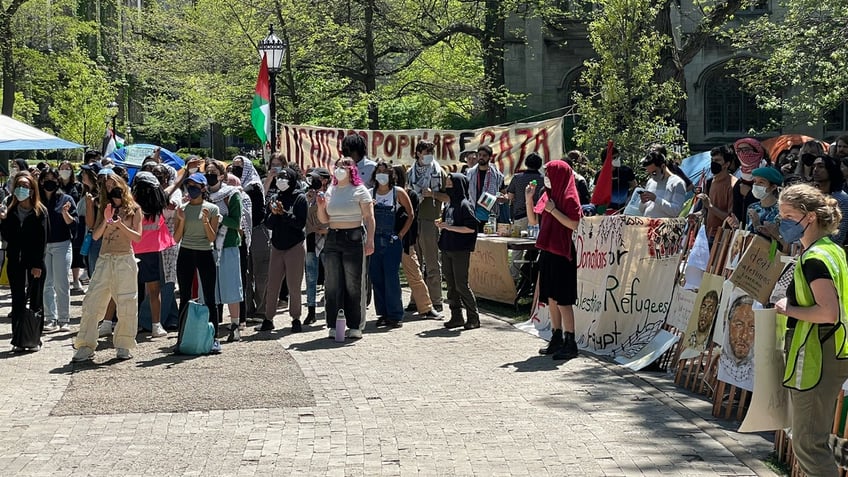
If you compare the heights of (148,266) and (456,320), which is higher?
Result: (148,266)

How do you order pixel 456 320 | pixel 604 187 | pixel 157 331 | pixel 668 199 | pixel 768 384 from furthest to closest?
pixel 604 187
pixel 456 320
pixel 157 331
pixel 668 199
pixel 768 384

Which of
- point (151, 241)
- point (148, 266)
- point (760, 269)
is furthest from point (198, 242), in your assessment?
point (760, 269)

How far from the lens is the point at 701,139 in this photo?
4212cm

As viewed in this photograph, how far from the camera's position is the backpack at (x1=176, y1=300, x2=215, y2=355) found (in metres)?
10.8

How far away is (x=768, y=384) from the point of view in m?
6.13

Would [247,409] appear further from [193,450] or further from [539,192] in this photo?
[539,192]

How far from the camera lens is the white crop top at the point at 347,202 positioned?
11391 millimetres

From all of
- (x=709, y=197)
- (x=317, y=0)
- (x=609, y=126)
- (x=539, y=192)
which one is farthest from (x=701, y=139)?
(x=709, y=197)

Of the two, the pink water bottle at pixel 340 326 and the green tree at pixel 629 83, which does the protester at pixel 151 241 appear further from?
the green tree at pixel 629 83

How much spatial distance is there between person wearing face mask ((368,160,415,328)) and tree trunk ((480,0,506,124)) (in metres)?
19.1

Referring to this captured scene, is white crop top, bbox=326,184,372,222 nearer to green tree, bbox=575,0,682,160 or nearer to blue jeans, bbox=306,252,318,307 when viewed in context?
blue jeans, bbox=306,252,318,307

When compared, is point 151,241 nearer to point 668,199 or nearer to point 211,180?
point 211,180

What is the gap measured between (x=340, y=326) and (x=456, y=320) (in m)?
1.53

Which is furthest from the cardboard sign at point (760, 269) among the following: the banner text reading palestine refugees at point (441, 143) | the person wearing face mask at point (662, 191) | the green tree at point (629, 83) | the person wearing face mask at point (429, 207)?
the banner text reading palestine refugees at point (441, 143)
